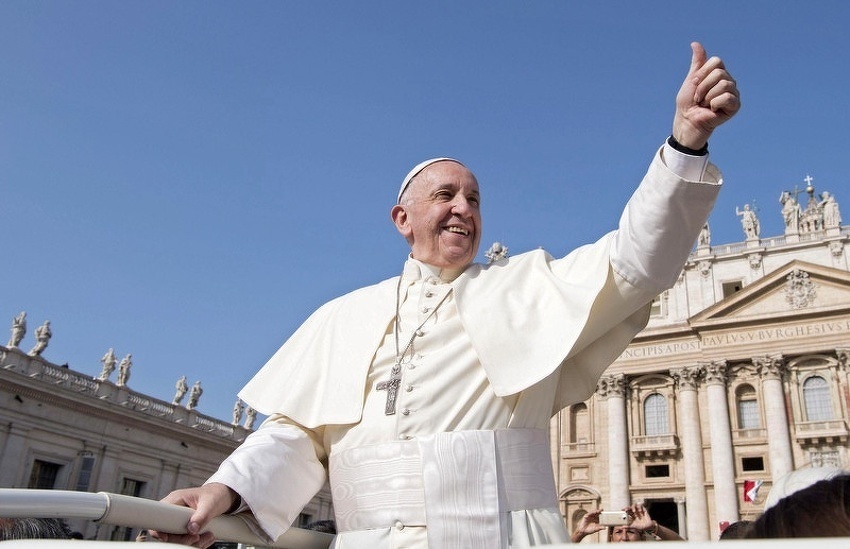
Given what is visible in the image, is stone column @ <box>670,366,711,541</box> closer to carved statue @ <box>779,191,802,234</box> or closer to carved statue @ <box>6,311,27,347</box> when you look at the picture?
carved statue @ <box>779,191,802,234</box>

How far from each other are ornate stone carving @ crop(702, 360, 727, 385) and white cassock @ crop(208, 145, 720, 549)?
29.6m

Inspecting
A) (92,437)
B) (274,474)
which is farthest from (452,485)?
(92,437)

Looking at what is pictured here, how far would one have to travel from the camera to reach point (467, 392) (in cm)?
245

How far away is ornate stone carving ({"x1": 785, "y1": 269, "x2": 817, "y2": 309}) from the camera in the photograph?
29.5 metres

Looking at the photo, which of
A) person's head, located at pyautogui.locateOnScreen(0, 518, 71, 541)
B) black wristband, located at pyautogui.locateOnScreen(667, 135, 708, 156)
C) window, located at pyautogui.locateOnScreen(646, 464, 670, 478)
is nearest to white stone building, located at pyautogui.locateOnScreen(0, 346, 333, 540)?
window, located at pyautogui.locateOnScreen(646, 464, 670, 478)

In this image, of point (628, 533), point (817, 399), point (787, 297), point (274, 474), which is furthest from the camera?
point (787, 297)

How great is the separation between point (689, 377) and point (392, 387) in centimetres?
3025

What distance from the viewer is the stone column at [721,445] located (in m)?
27.9

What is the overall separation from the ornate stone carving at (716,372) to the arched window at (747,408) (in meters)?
0.91

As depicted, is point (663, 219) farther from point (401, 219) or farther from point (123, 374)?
point (123, 374)

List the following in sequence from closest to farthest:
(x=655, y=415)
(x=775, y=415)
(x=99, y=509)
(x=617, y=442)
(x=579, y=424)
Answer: (x=99, y=509) → (x=775, y=415) → (x=617, y=442) → (x=655, y=415) → (x=579, y=424)

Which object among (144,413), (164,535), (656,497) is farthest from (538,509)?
(656,497)

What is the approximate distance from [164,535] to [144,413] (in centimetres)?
2644

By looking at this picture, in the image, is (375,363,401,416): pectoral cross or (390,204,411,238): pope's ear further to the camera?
(390,204,411,238): pope's ear
